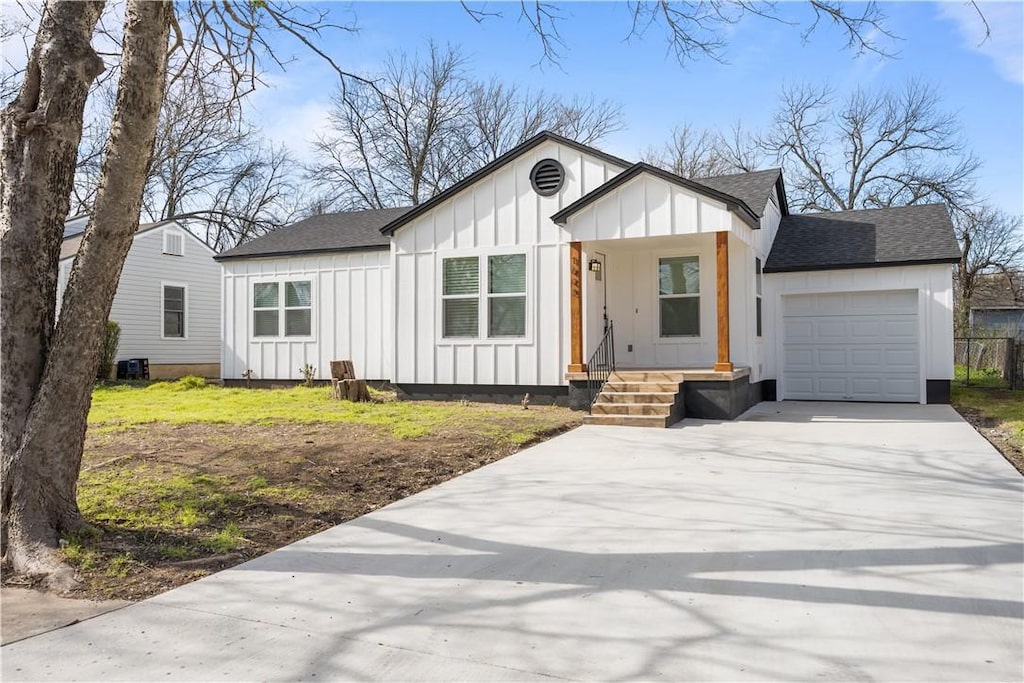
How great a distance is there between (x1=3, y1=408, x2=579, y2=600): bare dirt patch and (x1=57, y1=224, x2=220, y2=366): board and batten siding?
10758 mm


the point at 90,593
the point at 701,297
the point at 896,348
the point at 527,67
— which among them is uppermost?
the point at 527,67

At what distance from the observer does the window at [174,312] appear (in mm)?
19047

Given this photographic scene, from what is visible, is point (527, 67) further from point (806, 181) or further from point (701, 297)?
point (806, 181)

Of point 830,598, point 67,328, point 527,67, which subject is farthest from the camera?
point 527,67

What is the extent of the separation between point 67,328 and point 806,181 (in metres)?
29.5

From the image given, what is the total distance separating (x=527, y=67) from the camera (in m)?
7.00

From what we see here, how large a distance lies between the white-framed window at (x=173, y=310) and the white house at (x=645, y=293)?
782cm

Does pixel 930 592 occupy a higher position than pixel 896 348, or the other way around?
pixel 896 348

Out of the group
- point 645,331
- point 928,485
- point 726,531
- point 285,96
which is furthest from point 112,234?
point 645,331

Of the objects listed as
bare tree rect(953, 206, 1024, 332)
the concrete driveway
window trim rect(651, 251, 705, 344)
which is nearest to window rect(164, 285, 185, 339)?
window trim rect(651, 251, 705, 344)

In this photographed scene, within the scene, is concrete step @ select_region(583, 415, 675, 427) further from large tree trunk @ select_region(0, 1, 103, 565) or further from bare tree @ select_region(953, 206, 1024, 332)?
bare tree @ select_region(953, 206, 1024, 332)

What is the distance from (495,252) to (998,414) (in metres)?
8.05

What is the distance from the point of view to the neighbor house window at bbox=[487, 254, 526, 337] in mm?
11625

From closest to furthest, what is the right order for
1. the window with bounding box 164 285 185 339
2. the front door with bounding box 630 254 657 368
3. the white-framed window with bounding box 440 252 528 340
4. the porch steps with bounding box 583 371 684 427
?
1. the porch steps with bounding box 583 371 684 427
2. the white-framed window with bounding box 440 252 528 340
3. the front door with bounding box 630 254 657 368
4. the window with bounding box 164 285 185 339
